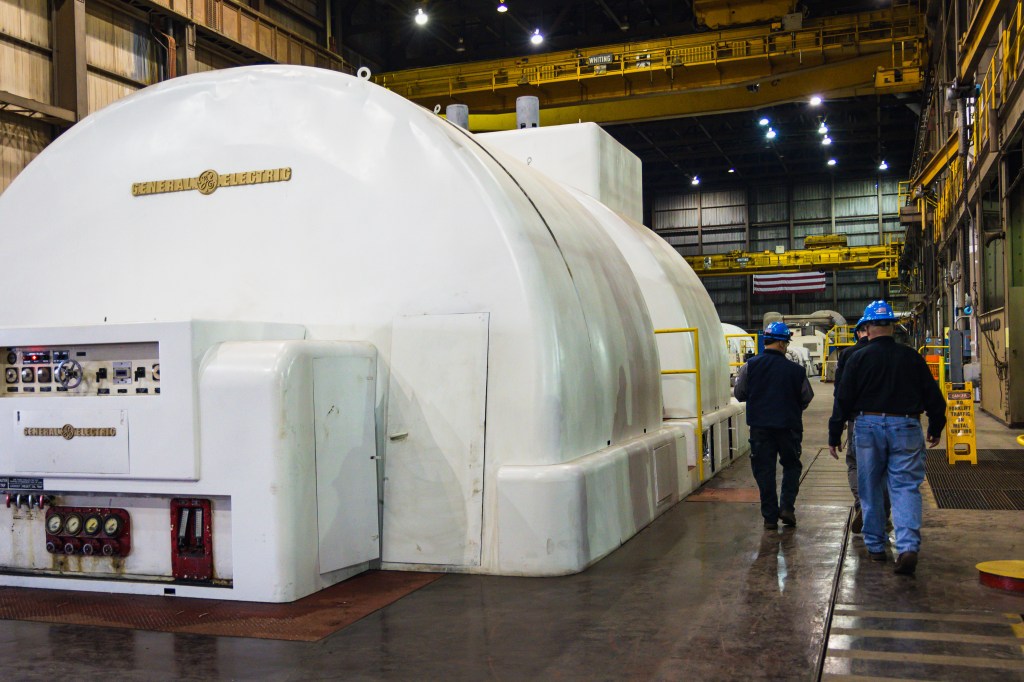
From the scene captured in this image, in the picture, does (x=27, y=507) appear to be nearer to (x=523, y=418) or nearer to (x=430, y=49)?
(x=523, y=418)

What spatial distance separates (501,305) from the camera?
228 inches

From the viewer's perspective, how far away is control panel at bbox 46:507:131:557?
207 inches

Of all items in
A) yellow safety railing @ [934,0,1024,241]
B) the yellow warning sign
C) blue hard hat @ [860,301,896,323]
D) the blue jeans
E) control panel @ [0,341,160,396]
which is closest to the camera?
control panel @ [0,341,160,396]

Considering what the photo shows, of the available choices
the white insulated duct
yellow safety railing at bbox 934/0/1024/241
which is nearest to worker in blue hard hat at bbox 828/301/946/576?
the white insulated duct

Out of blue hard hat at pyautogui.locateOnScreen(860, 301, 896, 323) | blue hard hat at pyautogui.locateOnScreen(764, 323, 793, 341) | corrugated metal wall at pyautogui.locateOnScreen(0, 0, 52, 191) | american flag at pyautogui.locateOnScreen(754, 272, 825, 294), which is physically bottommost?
blue hard hat at pyautogui.locateOnScreen(764, 323, 793, 341)

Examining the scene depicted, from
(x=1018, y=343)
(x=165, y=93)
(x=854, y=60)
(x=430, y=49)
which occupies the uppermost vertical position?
(x=430, y=49)

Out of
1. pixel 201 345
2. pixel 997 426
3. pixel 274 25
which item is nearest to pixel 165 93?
pixel 201 345

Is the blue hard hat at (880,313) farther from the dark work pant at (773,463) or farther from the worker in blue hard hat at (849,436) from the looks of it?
the dark work pant at (773,463)

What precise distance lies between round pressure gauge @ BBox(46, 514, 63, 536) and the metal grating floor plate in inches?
268

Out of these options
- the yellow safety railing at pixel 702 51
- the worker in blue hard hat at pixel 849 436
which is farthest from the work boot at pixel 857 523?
the yellow safety railing at pixel 702 51

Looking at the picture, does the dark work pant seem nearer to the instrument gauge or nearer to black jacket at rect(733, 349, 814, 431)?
black jacket at rect(733, 349, 814, 431)

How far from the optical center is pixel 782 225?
Answer: 4266 centimetres

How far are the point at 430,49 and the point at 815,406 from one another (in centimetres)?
1592

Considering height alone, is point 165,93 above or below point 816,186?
below
